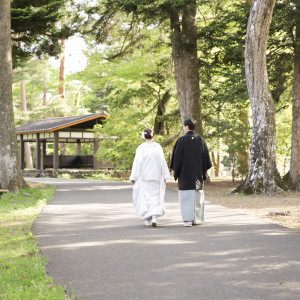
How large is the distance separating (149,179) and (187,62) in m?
11.7

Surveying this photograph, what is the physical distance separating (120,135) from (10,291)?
23.2 m

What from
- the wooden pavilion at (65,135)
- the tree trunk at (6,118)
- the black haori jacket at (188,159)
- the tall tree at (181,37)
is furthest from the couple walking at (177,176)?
the wooden pavilion at (65,135)

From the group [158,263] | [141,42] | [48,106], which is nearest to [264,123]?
[141,42]

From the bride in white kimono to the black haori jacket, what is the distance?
26cm

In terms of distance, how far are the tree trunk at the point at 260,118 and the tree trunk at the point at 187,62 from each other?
4.52 meters

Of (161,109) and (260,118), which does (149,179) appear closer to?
(260,118)

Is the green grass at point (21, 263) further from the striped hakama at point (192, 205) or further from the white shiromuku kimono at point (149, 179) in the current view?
the striped hakama at point (192, 205)

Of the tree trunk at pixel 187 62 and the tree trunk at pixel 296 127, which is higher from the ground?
the tree trunk at pixel 187 62

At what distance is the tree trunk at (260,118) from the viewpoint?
48.4 feet

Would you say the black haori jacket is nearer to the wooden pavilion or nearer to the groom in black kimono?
the groom in black kimono

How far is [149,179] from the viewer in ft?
29.0

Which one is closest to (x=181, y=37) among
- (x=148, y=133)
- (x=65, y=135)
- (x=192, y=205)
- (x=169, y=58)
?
(x=169, y=58)

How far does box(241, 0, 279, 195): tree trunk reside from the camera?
14758 millimetres

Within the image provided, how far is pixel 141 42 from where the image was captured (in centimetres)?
2092
